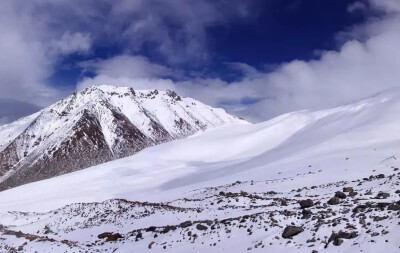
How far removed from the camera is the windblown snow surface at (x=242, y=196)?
2031 cm

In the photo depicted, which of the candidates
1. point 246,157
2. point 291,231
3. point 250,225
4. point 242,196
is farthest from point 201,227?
point 246,157

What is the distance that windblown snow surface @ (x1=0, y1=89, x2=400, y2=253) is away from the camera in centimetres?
2031

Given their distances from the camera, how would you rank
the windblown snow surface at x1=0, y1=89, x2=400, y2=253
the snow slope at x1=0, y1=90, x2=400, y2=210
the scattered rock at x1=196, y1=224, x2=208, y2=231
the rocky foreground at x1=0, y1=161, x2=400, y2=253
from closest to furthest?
the rocky foreground at x1=0, y1=161, x2=400, y2=253 → the windblown snow surface at x1=0, y1=89, x2=400, y2=253 → the scattered rock at x1=196, y1=224, x2=208, y2=231 → the snow slope at x1=0, y1=90, x2=400, y2=210

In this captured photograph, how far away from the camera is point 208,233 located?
24.1m

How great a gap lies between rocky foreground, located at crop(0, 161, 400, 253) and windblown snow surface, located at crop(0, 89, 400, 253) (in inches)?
3.0

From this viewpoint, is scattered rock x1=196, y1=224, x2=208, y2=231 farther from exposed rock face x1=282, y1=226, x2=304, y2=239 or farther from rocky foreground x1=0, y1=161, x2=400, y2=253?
exposed rock face x1=282, y1=226, x2=304, y2=239

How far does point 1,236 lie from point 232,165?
43798mm

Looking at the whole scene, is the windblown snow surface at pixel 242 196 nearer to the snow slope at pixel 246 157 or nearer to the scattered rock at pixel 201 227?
the scattered rock at pixel 201 227

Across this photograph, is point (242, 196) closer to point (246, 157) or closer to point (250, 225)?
point (250, 225)

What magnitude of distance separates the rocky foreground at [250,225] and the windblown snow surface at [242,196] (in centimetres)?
8

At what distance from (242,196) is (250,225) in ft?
44.9

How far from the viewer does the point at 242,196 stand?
119 ft

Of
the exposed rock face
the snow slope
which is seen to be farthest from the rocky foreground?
the snow slope

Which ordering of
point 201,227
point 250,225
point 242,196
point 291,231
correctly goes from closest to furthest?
1. point 291,231
2. point 250,225
3. point 201,227
4. point 242,196
